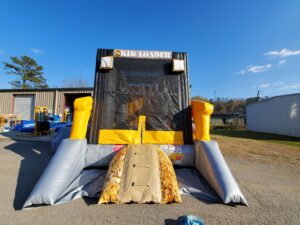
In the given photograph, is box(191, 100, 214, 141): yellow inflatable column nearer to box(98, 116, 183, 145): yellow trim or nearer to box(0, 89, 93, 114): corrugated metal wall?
box(98, 116, 183, 145): yellow trim

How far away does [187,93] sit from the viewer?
3.94m

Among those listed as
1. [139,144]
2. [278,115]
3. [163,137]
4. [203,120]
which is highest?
[278,115]

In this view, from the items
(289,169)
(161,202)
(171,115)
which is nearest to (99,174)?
(161,202)

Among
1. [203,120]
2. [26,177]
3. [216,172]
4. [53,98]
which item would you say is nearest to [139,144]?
[203,120]

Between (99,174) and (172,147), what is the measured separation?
143 centimetres

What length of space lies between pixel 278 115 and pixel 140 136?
15825mm

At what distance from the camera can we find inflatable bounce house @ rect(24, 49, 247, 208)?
2.34 meters

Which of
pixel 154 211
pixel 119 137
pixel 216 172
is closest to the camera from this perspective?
pixel 154 211

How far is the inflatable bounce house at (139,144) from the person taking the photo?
2342mm

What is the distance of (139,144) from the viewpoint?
129 inches

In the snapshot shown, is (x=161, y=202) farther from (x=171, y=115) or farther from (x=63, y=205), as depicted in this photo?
(x=171, y=115)

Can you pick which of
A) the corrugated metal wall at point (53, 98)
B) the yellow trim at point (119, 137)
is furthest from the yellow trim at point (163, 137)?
the corrugated metal wall at point (53, 98)

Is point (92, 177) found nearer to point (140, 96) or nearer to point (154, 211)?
point (154, 211)

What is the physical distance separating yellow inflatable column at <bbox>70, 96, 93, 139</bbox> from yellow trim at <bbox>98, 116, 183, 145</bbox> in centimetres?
43
